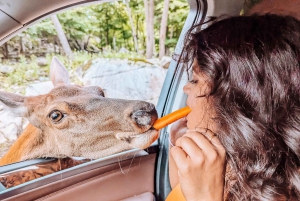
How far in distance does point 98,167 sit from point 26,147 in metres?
A: 0.41

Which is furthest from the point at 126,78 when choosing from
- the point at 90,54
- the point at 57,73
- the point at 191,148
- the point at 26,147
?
the point at 191,148

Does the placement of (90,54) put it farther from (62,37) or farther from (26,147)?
(26,147)

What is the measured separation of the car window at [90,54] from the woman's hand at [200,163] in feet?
2.26

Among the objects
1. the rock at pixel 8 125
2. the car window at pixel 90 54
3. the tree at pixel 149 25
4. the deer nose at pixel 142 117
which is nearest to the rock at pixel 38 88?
the car window at pixel 90 54

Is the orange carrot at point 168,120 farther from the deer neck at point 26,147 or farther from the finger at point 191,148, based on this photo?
the deer neck at point 26,147

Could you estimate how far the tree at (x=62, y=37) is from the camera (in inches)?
50.6

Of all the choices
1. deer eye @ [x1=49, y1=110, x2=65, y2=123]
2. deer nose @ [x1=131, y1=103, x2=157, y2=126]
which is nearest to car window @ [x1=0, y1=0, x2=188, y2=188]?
deer eye @ [x1=49, y1=110, x2=65, y2=123]

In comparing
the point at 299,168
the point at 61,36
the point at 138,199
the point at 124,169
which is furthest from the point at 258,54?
the point at 138,199

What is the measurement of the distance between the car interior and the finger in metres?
0.67

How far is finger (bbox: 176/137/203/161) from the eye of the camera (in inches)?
35.3

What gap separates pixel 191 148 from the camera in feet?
2.97

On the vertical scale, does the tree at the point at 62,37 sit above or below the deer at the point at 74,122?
above

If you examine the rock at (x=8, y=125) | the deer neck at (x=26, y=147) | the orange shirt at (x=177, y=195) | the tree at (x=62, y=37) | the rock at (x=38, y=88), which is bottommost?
the orange shirt at (x=177, y=195)

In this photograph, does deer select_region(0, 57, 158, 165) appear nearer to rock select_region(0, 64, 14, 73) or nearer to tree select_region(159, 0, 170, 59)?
rock select_region(0, 64, 14, 73)
